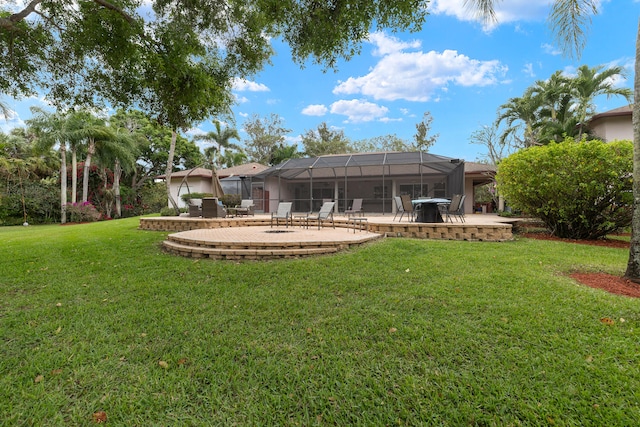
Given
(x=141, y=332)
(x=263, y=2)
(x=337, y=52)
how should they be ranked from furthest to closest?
(x=337, y=52)
(x=263, y=2)
(x=141, y=332)

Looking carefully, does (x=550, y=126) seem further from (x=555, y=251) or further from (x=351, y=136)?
(x=351, y=136)

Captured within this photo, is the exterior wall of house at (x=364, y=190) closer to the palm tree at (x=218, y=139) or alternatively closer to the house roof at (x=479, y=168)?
the house roof at (x=479, y=168)

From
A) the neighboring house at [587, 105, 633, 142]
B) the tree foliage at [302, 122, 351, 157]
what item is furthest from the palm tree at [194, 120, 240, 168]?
the neighboring house at [587, 105, 633, 142]

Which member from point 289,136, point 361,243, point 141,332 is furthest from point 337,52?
point 289,136

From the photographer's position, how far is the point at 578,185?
23.4 feet

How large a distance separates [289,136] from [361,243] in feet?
95.5

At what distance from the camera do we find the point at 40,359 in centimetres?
263

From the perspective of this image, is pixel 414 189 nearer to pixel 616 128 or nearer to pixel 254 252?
pixel 616 128

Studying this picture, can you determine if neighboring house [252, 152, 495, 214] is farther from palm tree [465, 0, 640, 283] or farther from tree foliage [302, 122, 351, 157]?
tree foliage [302, 122, 351, 157]

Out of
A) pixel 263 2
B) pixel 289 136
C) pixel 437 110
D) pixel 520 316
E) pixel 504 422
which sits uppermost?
pixel 437 110

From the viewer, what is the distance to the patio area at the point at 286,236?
226 inches

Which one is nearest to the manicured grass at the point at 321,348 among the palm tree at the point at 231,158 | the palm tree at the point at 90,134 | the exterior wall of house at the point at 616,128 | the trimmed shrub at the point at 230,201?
the trimmed shrub at the point at 230,201

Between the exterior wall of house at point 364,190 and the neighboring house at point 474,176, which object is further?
the exterior wall of house at point 364,190

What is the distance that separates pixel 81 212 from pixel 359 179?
1686 centimetres
